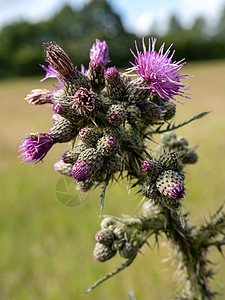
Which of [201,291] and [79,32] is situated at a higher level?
[79,32]

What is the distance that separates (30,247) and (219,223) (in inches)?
172

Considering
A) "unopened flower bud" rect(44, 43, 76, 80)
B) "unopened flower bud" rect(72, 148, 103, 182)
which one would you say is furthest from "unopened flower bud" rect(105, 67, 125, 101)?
"unopened flower bud" rect(72, 148, 103, 182)

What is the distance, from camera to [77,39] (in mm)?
57594

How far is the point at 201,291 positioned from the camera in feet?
6.15

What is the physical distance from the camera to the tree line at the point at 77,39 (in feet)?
176

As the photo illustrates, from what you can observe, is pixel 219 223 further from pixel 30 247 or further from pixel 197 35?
pixel 197 35

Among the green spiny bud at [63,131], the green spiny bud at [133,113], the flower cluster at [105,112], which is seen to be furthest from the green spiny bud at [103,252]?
the green spiny bud at [133,113]

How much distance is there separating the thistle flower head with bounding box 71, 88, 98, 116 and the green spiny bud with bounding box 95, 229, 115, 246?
2.57ft

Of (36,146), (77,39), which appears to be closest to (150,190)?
(36,146)

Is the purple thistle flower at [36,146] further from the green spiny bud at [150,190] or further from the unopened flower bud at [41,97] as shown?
the green spiny bud at [150,190]

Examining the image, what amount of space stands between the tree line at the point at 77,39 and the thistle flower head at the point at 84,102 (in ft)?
169

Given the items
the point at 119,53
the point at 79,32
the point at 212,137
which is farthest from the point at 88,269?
the point at 79,32

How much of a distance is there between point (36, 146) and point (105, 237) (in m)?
0.71

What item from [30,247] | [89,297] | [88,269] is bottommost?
[89,297]
